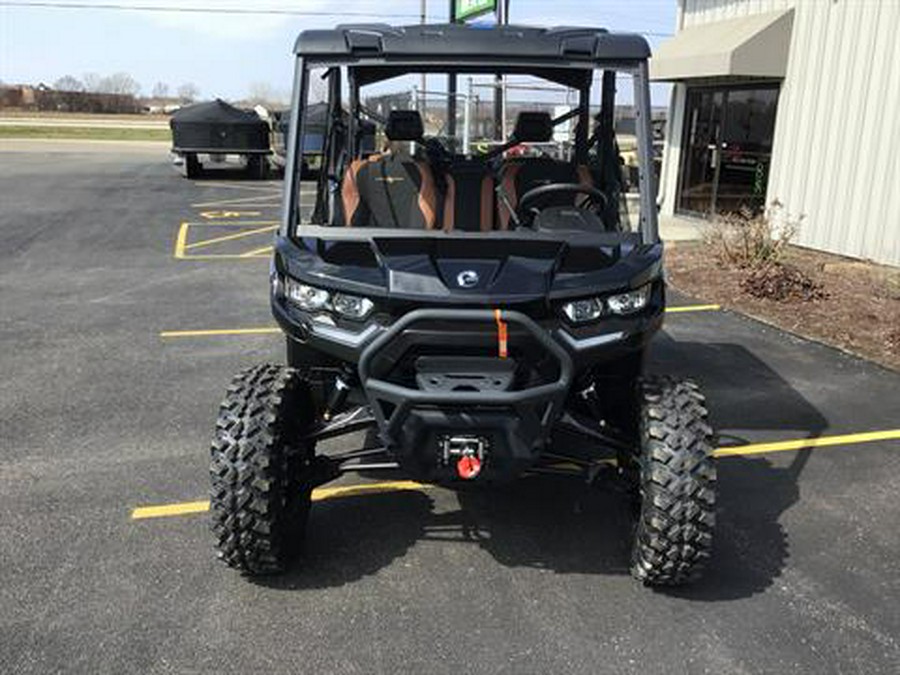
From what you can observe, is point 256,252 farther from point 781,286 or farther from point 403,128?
point 403,128

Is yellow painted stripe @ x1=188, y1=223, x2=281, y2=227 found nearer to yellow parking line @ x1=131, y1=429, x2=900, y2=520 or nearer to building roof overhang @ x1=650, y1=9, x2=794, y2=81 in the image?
building roof overhang @ x1=650, y1=9, x2=794, y2=81

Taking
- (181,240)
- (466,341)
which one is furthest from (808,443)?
(181,240)

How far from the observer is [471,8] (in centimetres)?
1630

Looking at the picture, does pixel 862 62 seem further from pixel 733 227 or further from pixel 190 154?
pixel 190 154

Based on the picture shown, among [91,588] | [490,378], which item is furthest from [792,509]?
[91,588]

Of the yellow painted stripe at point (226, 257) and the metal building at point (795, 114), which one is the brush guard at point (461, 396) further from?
the metal building at point (795, 114)

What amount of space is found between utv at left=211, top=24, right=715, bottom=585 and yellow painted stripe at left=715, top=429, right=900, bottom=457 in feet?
4.60

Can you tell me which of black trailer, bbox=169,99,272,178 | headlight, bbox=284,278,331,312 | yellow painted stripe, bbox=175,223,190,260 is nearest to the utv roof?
headlight, bbox=284,278,331,312

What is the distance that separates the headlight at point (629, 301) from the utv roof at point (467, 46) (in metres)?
1.03

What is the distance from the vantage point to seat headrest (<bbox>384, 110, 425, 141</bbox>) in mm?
4285

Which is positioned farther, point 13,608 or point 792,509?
point 792,509

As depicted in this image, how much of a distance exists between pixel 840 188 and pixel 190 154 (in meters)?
15.7

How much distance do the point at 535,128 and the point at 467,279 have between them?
1947 millimetres

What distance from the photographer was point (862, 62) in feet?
34.9
